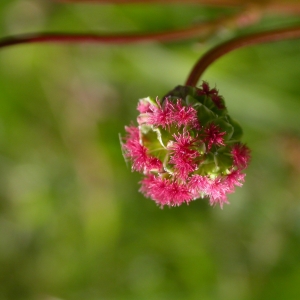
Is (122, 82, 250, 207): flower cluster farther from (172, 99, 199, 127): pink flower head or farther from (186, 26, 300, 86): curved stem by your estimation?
(186, 26, 300, 86): curved stem

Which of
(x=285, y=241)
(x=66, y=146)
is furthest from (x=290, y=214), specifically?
(x=66, y=146)

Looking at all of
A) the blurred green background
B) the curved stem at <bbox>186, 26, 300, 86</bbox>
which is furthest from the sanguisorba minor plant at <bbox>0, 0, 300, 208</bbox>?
the blurred green background

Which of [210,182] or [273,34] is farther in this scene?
[273,34]

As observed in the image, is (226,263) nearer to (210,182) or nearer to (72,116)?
(72,116)

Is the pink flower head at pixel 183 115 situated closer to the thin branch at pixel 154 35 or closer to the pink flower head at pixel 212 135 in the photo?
the pink flower head at pixel 212 135

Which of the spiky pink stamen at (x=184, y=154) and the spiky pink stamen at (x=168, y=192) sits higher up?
the spiky pink stamen at (x=184, y=154)

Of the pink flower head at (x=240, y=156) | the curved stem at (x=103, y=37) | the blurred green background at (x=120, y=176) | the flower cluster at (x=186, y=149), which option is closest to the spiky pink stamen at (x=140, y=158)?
the flower cluster at (x=186, y=149)

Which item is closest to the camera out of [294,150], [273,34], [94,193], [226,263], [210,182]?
[210,182]
